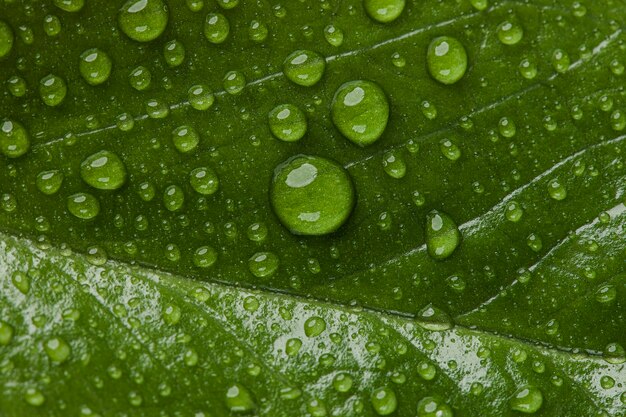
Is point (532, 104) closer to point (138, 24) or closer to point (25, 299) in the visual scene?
point (138, 24)

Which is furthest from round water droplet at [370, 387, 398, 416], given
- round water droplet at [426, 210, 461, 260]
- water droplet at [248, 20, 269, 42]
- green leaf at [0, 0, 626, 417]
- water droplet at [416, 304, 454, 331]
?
water droplet at [248, 20, 269, 42]

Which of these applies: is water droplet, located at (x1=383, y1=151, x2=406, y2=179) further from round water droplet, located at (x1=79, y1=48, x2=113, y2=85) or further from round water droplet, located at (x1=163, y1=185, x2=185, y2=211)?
round water droplet, located at (x1=79, y1=48, x2=113, y2=85)

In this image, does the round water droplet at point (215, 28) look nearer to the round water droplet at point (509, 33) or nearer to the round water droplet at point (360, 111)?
the round water droplet at point (360, 111)

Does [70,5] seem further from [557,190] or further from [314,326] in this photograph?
[557,190]

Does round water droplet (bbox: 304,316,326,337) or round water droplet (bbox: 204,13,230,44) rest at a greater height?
round water droplet (bbox: 204,13,230,44)

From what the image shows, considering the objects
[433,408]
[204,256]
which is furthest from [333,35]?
[433,408]

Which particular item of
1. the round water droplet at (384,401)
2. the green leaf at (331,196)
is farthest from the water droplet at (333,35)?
the round water droplet at (384,401)
